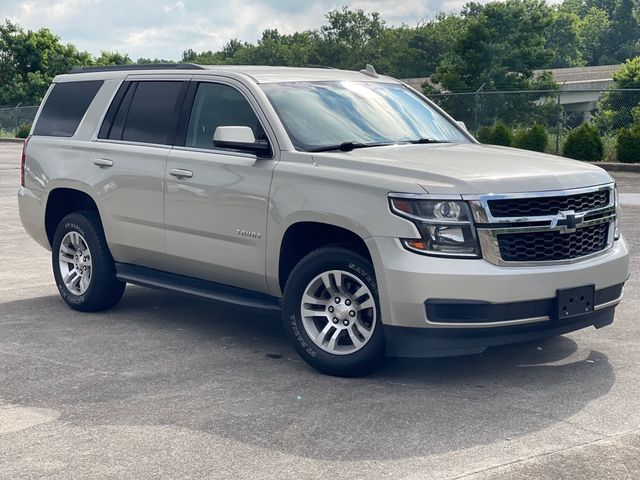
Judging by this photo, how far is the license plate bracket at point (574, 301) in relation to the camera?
6375mm

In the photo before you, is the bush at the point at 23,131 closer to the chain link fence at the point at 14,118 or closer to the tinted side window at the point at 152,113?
the chain link fence at the point at 14,118

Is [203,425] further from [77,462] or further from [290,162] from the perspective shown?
[290,162]

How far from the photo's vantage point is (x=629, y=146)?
997 inches

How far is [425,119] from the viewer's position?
8141mm

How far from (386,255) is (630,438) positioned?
1.73m

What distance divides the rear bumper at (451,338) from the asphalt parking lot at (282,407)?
25 cm

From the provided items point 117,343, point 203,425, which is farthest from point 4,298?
point 203,425

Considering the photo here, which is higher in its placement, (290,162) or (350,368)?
(290,162)

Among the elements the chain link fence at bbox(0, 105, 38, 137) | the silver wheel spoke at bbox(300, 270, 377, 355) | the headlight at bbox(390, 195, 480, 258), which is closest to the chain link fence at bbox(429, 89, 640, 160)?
the silver wheel spoke at bbox(300, 270, 377, 355)

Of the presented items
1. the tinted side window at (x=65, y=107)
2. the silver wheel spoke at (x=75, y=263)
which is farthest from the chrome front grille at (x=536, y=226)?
the tinted side window at (x=65, y=107)

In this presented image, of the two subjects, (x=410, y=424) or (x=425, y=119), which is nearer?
(x=410, y=424)

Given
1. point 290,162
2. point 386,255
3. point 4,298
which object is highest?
point 290,162

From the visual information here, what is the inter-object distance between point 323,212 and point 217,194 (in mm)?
1056

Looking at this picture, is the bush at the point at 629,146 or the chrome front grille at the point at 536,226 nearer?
the chrome front grille at the point at 536,226
